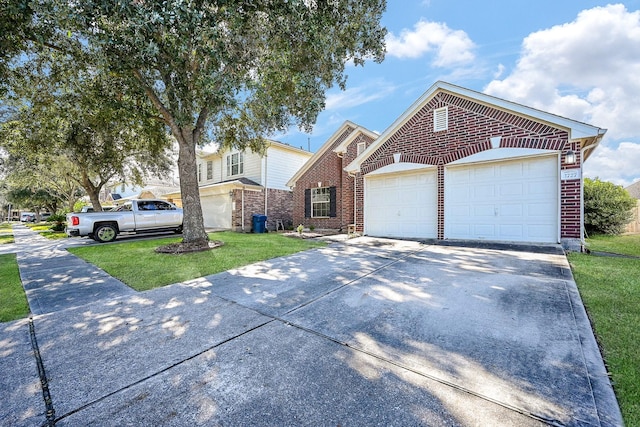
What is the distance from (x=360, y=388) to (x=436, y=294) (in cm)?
246

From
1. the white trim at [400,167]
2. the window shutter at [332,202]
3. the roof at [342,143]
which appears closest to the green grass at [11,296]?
the white trim at [400,167]

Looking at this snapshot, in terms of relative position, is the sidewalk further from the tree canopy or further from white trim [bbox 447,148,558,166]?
white trim [bbox 447,148,558,166]

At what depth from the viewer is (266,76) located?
7.42m

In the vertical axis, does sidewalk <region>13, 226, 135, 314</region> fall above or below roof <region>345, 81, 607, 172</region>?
below

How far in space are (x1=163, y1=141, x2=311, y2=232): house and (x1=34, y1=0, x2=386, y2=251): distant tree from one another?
6453mm

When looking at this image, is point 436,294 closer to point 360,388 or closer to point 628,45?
point 360,388

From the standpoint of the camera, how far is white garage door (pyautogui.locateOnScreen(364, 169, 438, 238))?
9.38 meters

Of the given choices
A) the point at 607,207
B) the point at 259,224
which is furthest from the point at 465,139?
the point at 259,224

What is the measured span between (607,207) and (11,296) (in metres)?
18.5

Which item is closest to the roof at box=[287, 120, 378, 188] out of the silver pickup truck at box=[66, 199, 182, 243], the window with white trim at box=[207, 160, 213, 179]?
the silver pickup truck at box=[66, 199, 182, 243]

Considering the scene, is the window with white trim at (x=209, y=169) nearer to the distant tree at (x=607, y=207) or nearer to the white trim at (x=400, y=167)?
the white trim at (x=400, y=167)

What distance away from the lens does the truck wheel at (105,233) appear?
10812mm

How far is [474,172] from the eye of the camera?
8.46 meters

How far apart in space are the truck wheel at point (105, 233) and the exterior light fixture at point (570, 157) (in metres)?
15.6
